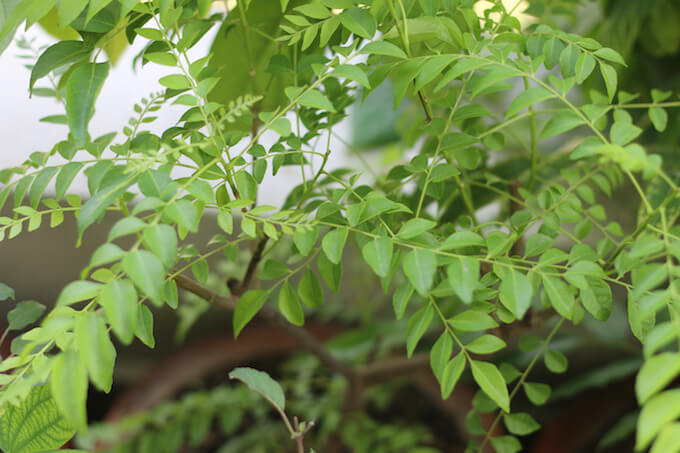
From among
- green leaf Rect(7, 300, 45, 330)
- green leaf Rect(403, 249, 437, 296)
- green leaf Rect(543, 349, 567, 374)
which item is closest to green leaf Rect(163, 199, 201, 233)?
green leaf Rect(403, 249, 437, 296)

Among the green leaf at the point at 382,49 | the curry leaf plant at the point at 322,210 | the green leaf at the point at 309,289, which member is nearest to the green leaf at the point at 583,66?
the curry leaf plant at the point at 322,210

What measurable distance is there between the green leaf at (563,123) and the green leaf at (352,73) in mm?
110

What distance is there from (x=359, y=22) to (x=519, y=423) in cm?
33

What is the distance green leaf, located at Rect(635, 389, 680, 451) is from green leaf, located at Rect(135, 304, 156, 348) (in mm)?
257

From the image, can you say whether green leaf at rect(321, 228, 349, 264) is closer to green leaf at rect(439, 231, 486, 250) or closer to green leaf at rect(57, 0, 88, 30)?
green leaf at rect(439, 231, 486, 250)

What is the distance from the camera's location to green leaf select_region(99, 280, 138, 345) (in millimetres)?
210

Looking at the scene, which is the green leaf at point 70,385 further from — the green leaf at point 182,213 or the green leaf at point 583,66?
the green leaf at point 583,66

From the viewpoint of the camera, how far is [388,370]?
2.27ft

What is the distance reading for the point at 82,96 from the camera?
298mm

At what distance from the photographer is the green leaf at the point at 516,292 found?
0.26 metres

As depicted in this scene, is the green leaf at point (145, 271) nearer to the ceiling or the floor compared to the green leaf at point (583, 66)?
nearer to the ceiling

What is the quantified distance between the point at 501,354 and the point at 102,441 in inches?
22.9

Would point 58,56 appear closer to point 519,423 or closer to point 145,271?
point 145,271

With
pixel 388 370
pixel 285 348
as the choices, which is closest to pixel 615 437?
pixel 388 370
